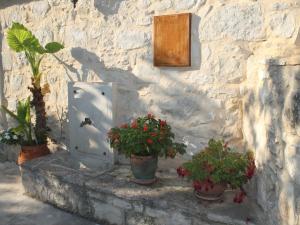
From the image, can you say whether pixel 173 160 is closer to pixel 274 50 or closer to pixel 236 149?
pixel 236 149

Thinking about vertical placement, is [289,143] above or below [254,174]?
above

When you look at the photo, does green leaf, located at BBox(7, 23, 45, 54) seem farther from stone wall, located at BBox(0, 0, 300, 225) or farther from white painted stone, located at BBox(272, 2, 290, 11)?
white painted stone, located at BBox(272, 2, 290, 11)

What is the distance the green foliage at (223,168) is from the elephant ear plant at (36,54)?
8.50 feet

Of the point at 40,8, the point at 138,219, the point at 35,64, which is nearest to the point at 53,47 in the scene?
the point at 35,64

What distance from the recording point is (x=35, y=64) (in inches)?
196

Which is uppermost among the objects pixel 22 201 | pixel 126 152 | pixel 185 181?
pixel 126 152

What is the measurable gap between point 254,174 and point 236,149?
1.51 feet

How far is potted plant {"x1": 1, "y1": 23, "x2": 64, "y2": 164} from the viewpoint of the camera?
182 inches

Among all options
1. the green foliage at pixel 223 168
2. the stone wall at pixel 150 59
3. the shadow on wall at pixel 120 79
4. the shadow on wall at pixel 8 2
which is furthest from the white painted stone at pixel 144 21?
the shadow on wall at pixel 8 2

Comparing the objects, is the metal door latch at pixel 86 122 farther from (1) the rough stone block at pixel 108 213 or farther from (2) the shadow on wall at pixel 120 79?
(1) the rough stone block at pixel 108 213

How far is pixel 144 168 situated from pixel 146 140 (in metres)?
0.30

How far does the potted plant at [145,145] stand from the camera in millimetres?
3473

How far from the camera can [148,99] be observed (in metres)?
4.08

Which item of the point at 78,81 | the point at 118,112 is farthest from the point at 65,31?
the point at 118,112
